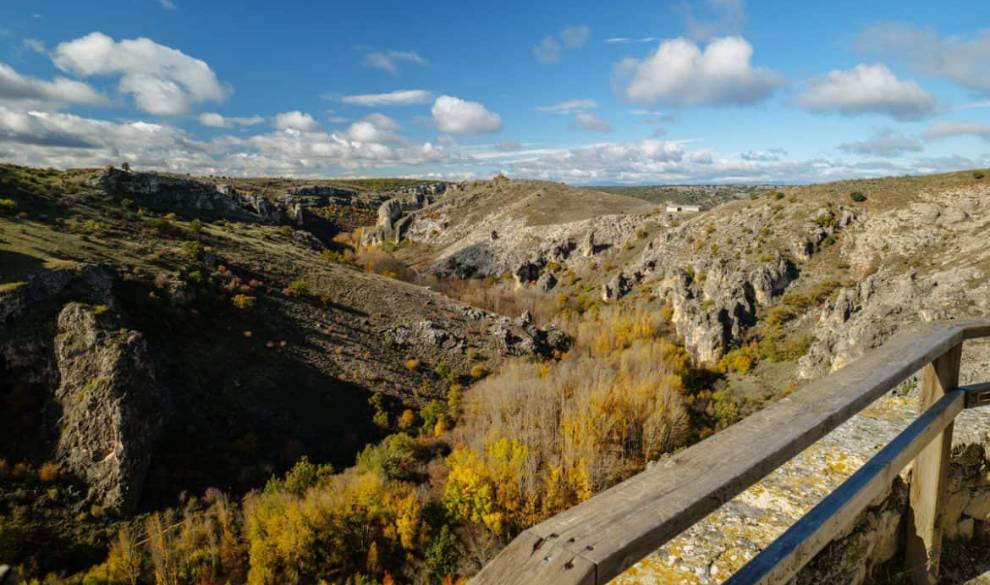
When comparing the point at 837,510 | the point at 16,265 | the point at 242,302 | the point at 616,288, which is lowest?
the point at 616,288

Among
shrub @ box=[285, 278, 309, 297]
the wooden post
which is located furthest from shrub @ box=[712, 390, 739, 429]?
shrub @ box=[285, 278, 309, 297]

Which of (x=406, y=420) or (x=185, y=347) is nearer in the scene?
(x=185, y=347)

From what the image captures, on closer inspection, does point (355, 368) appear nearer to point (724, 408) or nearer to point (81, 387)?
point (81, 387)

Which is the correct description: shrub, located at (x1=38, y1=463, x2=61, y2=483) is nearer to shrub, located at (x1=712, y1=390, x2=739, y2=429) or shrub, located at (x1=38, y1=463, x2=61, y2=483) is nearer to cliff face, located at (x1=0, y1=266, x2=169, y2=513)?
cliff face, located at (x1=0, y1=266, x2=169, y2=513)

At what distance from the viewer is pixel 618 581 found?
12.8 ft

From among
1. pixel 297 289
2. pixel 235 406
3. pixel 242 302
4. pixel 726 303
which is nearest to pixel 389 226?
pixel 297 289

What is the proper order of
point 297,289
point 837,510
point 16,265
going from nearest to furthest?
point 837,510
point 16,265
point 297,289

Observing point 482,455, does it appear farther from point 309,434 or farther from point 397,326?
point 397,326

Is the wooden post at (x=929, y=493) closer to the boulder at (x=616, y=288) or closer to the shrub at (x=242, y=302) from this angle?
the shrub at (x=242, y=302)

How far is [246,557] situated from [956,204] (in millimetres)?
61562

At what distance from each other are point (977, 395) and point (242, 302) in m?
41.5

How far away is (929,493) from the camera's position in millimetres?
3709

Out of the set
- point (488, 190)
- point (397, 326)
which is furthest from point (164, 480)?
point (488, 190)

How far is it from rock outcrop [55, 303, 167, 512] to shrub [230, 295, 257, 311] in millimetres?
9202
